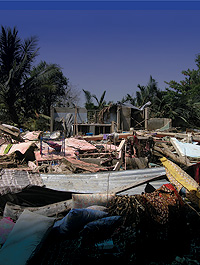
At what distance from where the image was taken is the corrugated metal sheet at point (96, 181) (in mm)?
4191

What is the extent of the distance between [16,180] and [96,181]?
60.7 inches

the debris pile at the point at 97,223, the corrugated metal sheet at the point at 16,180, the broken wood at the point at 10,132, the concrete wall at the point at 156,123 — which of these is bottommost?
the debris pile at the point at 97,223

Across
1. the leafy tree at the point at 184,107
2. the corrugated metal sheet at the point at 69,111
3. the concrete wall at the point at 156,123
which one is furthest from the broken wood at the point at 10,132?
the leafy tree at the point at 184,107

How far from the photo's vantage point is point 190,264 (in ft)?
9.05

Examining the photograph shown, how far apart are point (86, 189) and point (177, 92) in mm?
19308

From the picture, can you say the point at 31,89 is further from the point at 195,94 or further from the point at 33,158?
the point at 195,94

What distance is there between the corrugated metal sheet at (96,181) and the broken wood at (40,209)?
48 centimetres

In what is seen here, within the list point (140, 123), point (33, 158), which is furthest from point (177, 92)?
point (33, 158)

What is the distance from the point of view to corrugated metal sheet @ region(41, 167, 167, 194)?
4.19 m

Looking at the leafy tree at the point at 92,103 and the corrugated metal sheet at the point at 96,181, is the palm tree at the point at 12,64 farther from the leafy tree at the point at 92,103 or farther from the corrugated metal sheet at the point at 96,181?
the corrugated metal sheet at the point at 96,181

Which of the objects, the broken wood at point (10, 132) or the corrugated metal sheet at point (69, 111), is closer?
the broken wood at point (10, 132)

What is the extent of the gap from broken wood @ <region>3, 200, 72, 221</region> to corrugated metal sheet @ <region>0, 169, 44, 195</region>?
0.24m

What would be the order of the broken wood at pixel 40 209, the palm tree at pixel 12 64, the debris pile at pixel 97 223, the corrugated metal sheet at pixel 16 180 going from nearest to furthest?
1. the debris pile at pixel 97 223
2. the broken wood at pixel 40 209
3. the corrugated metal sheet at pixel 16 180
4. the palm tree at pixel 12 64

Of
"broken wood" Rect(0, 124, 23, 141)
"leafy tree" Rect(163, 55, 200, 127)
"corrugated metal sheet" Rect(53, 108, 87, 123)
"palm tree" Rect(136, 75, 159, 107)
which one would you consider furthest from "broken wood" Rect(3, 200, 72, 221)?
"palm tree" Rect(136, 75, 159, 107)
